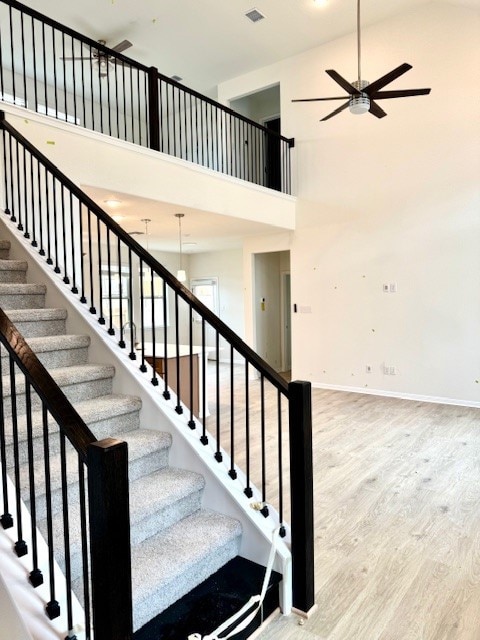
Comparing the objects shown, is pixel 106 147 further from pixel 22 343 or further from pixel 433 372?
pixel 433 372

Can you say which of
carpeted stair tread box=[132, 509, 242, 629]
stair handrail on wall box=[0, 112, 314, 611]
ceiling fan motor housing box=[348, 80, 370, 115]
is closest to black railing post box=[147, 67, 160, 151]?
stair handrail on wall box=[0, 112, 314, 611]

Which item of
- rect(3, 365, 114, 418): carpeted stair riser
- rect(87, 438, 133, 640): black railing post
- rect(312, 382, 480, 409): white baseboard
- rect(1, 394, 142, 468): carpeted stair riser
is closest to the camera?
rect(87, 438, 133, 640): black railing post

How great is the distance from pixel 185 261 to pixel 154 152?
6.32 m

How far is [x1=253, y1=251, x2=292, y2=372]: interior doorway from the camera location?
804cm

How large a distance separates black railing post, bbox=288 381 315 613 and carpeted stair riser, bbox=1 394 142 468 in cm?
102

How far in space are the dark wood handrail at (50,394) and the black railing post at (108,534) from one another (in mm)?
76

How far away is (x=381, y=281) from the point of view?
20.5 feet

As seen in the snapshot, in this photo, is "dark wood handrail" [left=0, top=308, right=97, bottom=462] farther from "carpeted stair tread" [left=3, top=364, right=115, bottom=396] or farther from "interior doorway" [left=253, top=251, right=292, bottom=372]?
"interior doorway" [left=253, top=251, right=292, bottom=372]

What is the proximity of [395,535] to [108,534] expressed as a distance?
2.09 m

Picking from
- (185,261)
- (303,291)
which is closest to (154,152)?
(303,291)

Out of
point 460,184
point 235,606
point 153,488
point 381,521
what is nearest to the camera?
point 235,606

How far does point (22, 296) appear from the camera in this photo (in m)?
3.01

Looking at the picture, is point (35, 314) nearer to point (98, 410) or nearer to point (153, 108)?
point (98, 410)

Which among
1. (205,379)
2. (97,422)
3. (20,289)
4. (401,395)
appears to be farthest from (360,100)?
(401,395)
